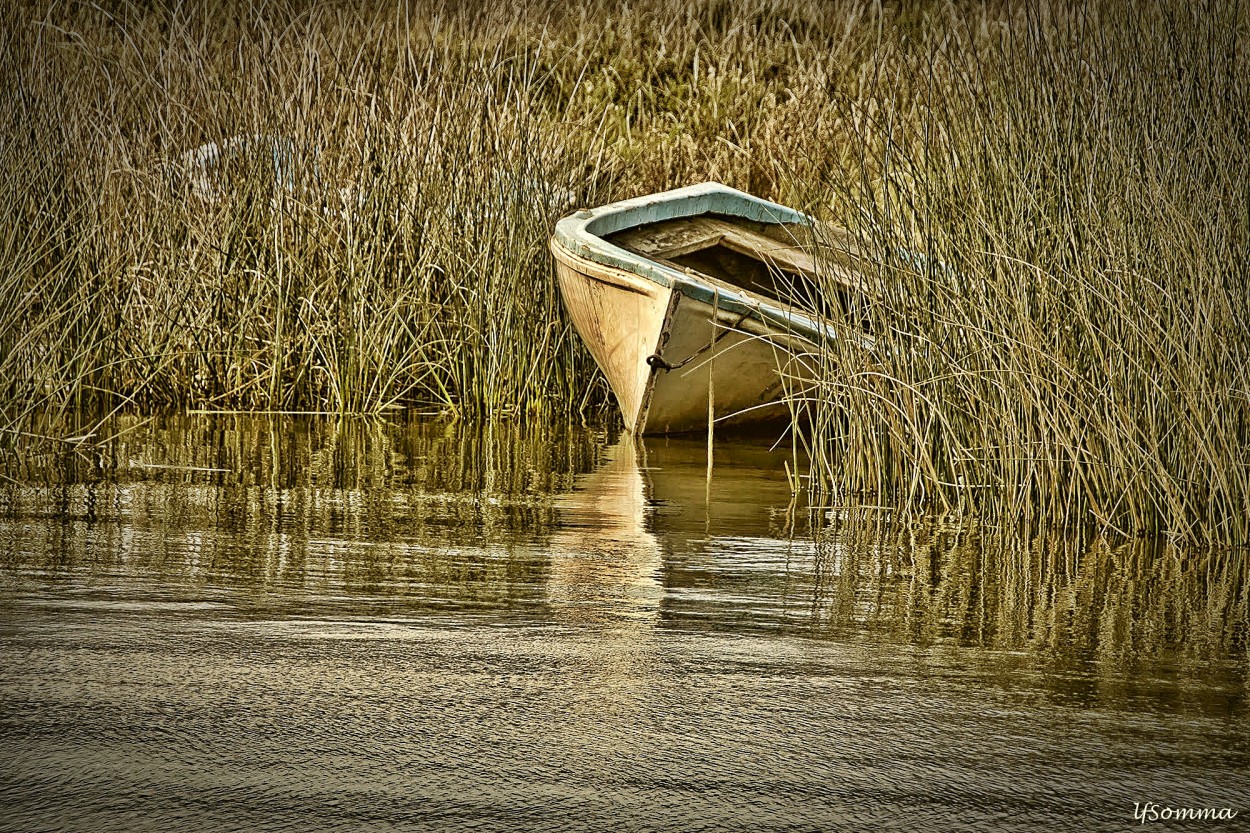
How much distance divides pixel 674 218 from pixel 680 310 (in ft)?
5.54

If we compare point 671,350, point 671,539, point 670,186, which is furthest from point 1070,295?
point 670,186

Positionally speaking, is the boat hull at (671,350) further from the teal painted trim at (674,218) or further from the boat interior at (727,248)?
the boat interior at (727,248)

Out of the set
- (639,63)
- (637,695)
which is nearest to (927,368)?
(637,695)

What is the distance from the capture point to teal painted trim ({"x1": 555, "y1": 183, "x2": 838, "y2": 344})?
259 inches

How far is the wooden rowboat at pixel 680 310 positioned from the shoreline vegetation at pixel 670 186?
400mm

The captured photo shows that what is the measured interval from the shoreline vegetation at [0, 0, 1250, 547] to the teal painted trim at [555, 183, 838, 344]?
337 mm

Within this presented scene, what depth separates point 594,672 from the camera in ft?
9.01

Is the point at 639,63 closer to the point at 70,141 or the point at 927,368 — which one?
the point at 70,141

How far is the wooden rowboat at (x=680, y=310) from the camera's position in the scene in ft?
21.8

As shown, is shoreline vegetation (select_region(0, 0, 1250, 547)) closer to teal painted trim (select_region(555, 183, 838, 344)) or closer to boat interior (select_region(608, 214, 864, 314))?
teal painted trim (select_region(555, 183, 838, 344))

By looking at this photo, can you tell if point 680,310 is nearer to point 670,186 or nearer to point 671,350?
point 671,350

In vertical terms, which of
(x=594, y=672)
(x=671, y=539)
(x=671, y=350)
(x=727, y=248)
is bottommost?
(x=594, y=672)

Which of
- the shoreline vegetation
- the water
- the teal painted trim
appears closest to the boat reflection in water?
the water

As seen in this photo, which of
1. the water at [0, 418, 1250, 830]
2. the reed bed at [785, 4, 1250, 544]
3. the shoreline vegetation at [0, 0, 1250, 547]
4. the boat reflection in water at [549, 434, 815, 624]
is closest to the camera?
the water at [0, 418, 1250, 830]
